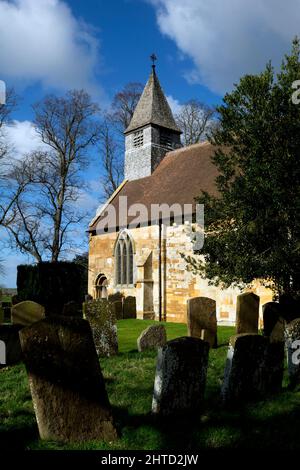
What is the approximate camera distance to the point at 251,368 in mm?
4941

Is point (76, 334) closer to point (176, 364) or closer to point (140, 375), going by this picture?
point (176, 364)

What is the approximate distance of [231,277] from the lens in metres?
9.54

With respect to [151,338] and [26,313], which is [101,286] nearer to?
[26,313]

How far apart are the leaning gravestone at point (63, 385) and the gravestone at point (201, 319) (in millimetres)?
4784

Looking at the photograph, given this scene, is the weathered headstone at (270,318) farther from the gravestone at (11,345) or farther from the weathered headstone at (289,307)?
the gravestone at (11,345)

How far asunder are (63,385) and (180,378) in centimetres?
132

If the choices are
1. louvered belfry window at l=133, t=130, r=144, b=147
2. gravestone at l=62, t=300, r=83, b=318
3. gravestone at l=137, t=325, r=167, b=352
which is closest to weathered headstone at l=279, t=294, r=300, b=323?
gravestone at l=137, t=325, r=167, b=352

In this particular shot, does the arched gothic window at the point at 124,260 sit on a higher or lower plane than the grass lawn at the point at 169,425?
higher

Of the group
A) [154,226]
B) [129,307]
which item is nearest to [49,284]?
[129,307]

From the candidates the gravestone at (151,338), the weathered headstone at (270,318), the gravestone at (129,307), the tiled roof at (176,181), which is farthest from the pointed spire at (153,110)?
the weathered headstone at (270,318)

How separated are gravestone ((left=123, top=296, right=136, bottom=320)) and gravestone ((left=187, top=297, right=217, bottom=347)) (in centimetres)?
961

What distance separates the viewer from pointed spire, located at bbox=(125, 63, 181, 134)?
23.1 meters

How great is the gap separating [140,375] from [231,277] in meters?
4.18

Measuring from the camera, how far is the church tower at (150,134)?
22812mm
